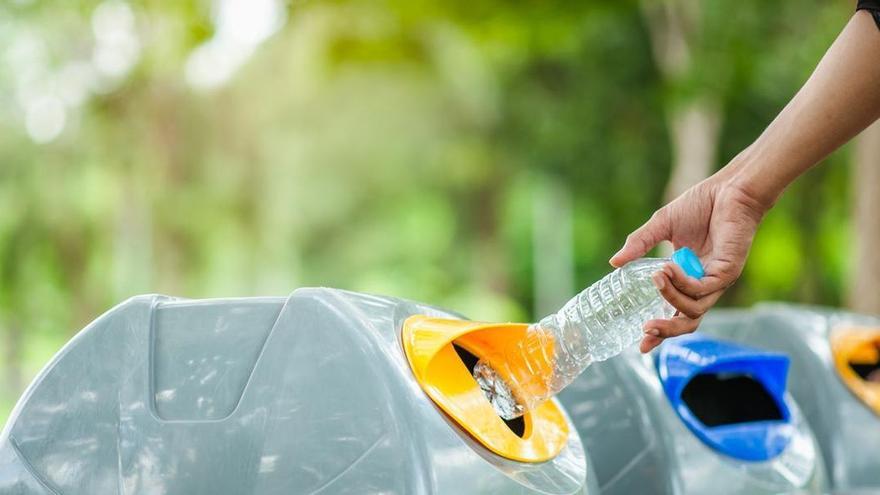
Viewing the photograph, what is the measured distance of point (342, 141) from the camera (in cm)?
2238

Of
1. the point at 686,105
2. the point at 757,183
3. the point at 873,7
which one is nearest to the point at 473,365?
the point at 757,183

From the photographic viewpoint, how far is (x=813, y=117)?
1.84m

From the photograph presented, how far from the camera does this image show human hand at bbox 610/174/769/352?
179 centimetres

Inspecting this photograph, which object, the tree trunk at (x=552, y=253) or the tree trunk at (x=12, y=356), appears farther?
the tree trunk at (x=552, y=253)

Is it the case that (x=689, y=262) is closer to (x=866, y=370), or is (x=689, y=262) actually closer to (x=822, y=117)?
(x=822, y=117)

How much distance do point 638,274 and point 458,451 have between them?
1.55 ft

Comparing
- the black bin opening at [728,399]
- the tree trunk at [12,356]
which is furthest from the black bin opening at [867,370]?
the tree trunk at [12,356]

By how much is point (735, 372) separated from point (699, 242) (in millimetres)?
717

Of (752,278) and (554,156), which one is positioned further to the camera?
(752,278)

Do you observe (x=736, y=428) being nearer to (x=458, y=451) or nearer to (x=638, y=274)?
(x=638, y=274)

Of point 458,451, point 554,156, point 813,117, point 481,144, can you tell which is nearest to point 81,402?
point 458,451

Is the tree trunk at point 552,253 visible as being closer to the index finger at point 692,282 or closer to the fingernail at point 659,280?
the index finger at point 692,282

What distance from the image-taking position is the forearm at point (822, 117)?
5.82ft

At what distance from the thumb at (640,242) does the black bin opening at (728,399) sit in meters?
0.76
